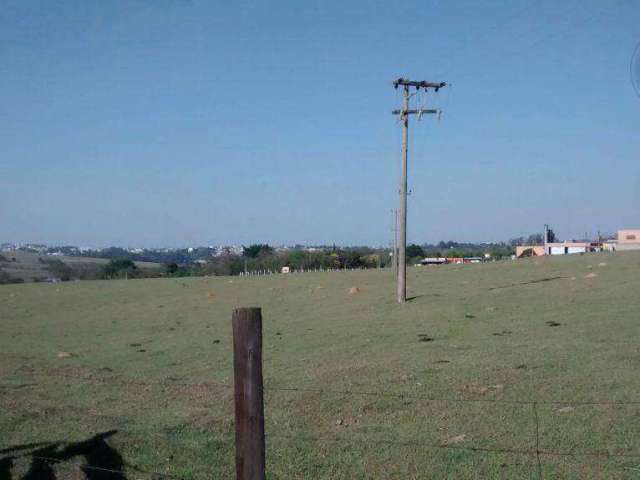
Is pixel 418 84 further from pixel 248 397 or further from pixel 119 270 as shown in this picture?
pixel 119 270

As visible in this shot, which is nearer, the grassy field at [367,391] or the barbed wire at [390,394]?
the grassy field at [367,391]

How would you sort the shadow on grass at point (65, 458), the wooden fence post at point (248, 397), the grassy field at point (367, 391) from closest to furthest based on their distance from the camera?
1. the wooden fence post at point (248, 397)
2. the grassy field at point (367, 391)
3. the shadow on grass at point (65, 458)

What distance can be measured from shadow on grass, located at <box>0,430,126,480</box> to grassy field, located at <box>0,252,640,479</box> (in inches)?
1.2

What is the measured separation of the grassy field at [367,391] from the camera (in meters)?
7.91

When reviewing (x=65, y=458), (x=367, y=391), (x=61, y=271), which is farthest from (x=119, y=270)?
(x=65, y=458)

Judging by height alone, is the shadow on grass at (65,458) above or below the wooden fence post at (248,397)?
below

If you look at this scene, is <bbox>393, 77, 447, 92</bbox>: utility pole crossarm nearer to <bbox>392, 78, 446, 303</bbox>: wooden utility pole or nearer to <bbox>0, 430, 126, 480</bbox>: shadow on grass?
<bbox>392, 78, 446, 303</bbox>: wooden utility pole

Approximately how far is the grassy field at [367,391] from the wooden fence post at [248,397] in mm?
2588

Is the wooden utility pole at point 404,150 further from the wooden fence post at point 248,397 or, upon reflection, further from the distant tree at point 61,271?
the distant tree at point 61,271

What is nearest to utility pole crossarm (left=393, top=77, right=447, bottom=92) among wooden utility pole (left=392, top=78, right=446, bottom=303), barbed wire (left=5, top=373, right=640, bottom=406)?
wooden utility pole (left=392, top=78, right=446, bottom=303)

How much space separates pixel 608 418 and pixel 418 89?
20755 mm

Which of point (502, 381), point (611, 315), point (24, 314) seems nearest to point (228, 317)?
point (24, 314)

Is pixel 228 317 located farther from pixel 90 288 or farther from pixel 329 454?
pixel 90 288

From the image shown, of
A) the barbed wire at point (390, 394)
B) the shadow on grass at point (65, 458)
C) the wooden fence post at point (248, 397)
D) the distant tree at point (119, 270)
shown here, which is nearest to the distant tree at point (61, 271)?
the distant tree at point (119, 270)
